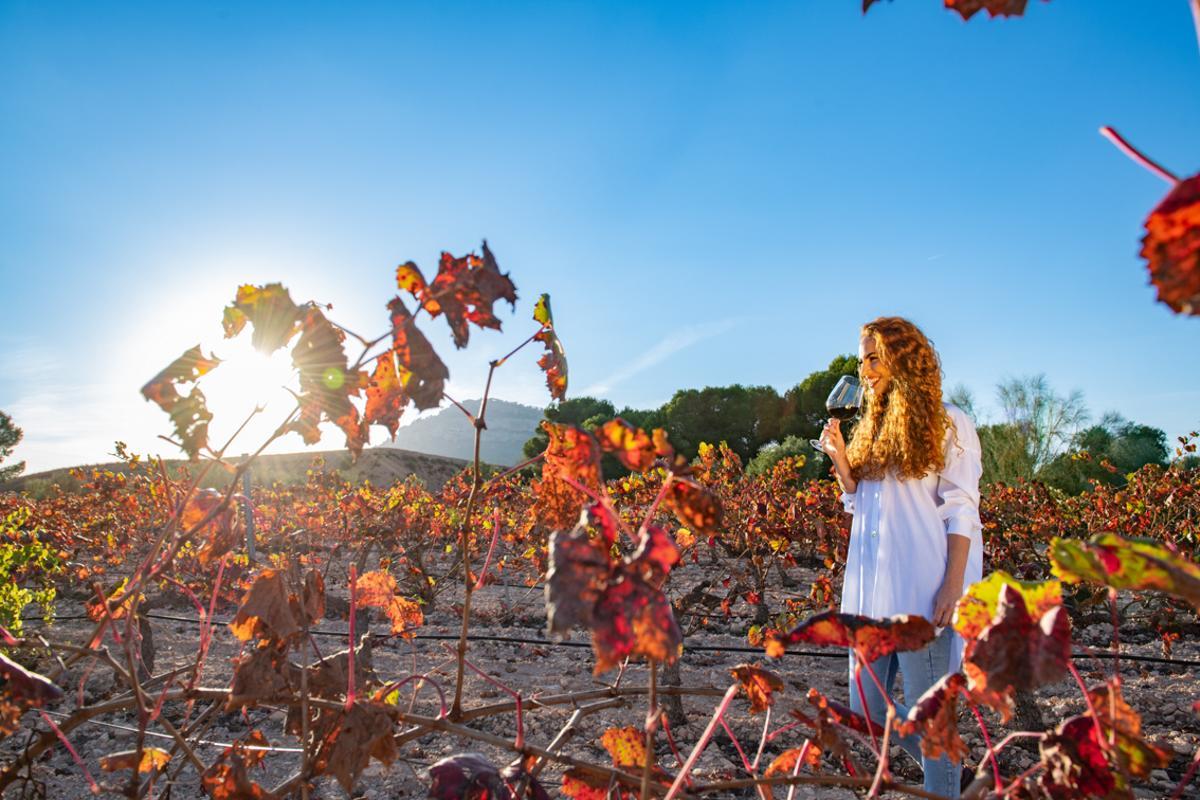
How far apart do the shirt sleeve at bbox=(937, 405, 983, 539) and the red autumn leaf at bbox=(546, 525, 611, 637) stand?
2.04 m

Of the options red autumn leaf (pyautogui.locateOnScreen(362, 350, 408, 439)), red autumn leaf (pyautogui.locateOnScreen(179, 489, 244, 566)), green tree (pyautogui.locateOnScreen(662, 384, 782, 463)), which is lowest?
red autumn leaf (pyautogui.locateOnScreen(179, 489, 244, 566))

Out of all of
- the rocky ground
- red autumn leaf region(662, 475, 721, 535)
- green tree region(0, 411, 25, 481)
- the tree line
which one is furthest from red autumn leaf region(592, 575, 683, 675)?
green tree region(0, 411, 25, 481)

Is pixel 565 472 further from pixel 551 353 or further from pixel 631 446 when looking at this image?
pixel 551 353

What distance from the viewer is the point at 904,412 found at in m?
2.32

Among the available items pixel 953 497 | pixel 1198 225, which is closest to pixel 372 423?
pixel 1198 225

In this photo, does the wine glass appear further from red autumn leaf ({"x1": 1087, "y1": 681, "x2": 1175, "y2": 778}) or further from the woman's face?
red autumn leaf ({"x1": 1087, "y1": 681, "x2": 1175, "y2": 778})

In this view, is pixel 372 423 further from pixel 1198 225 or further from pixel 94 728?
pixel 94 728

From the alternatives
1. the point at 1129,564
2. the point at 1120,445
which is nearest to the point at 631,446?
the point at 1129,564

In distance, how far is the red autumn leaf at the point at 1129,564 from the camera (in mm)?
512

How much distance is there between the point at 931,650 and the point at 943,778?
0.36 metres

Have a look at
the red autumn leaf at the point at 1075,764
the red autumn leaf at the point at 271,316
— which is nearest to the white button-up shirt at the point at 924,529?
the red autumn leaf at the point at 1075,764

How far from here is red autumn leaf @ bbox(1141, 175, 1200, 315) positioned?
0.42 metres

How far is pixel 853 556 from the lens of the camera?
2508mm

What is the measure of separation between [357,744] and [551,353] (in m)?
0.57
